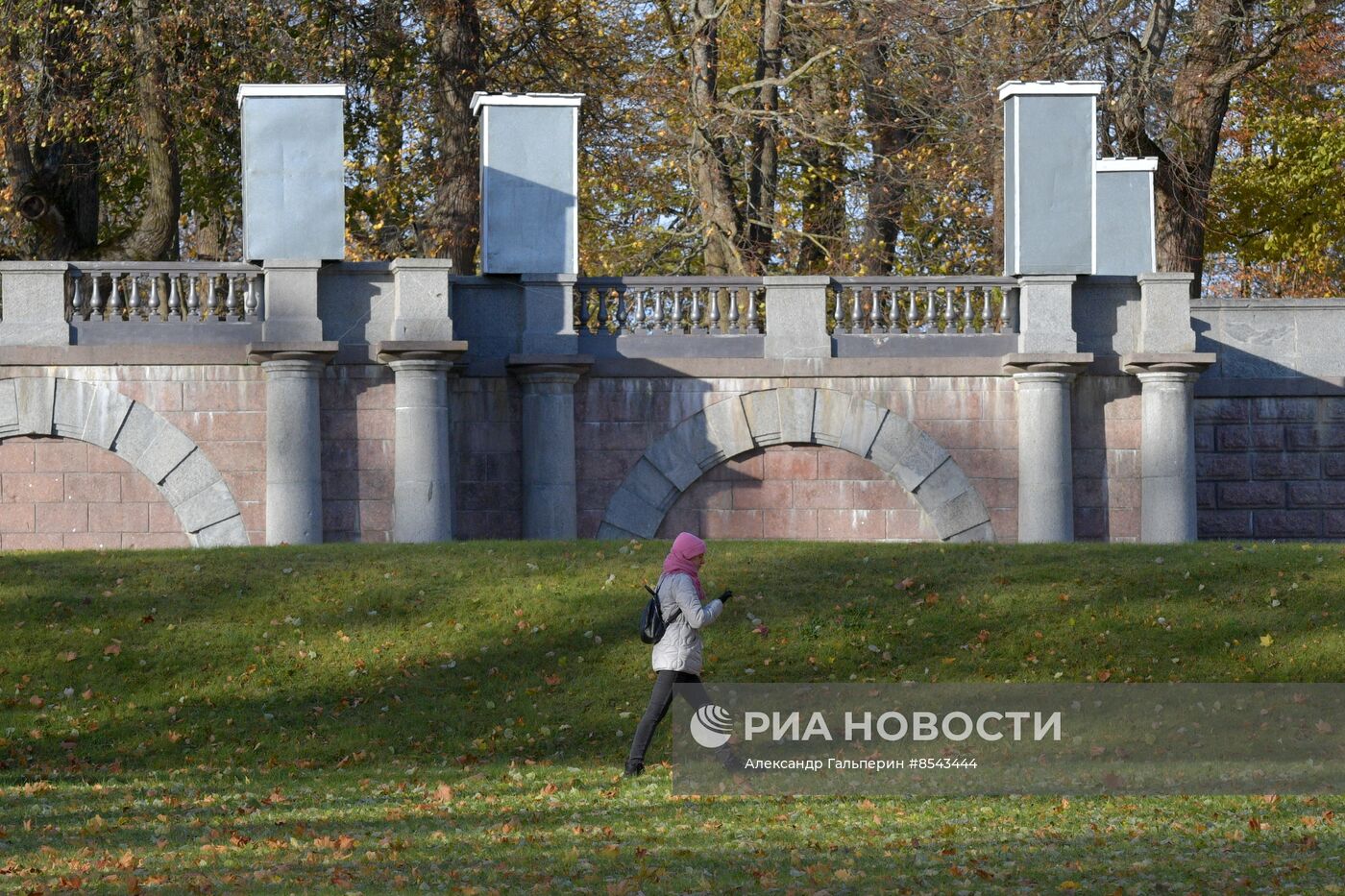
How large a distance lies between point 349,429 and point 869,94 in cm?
1432

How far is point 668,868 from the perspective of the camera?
28.8 ft

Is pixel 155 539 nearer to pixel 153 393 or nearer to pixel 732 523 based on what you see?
pixel 153 393

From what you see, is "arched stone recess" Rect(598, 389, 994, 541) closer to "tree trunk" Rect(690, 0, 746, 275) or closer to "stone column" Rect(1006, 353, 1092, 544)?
"stone column" Rect(1006, 353, 1092, 544)

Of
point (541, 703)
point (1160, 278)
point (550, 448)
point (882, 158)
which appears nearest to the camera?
point (541, 703)

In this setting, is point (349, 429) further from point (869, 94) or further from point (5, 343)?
point (869, 94)

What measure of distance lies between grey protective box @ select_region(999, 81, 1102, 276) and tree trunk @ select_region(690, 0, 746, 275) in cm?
838

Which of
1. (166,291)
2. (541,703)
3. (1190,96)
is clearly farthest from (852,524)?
(1190,96)

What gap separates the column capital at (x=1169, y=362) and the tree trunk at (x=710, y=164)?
9338 millimetres

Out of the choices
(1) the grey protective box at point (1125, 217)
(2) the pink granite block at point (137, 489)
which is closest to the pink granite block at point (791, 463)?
(1) the grey protective box at point (1125, 217)

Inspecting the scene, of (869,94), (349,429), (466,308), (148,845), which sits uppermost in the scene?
(869,94)

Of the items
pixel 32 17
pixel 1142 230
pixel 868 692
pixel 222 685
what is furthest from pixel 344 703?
pixel 32 17

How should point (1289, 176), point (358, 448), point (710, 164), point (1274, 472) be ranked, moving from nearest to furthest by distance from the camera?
point (358, 448) < point (1274, 472) < point (710, 164) < point (1289, 176)

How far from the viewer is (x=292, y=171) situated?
63.6 feet

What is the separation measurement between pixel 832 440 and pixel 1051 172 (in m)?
3.75
